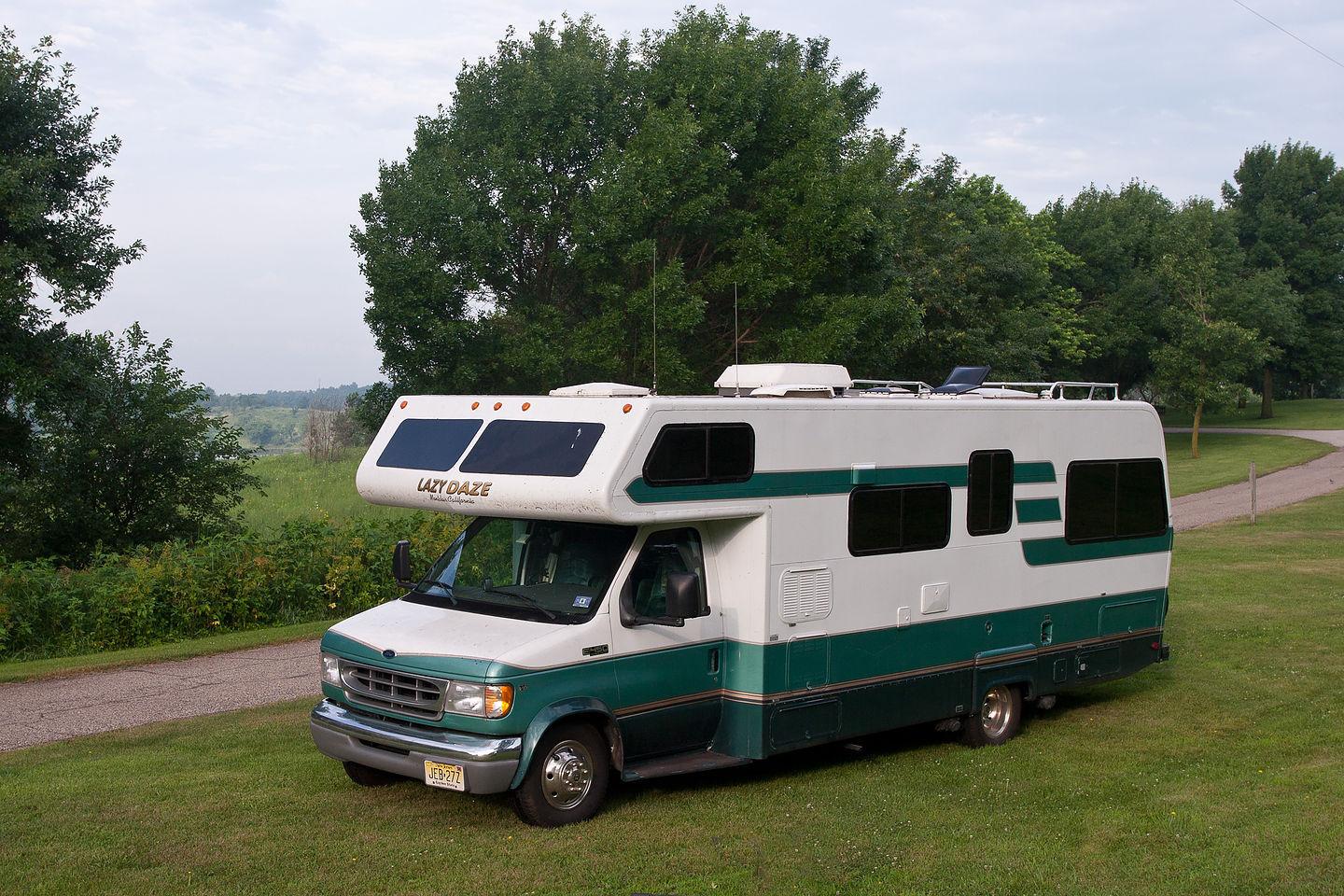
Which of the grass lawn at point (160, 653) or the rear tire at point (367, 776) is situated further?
the grass lawn at point (160, 653)

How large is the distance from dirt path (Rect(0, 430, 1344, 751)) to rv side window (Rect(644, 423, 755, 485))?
597 cm

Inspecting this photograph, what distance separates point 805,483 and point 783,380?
3.78 feet

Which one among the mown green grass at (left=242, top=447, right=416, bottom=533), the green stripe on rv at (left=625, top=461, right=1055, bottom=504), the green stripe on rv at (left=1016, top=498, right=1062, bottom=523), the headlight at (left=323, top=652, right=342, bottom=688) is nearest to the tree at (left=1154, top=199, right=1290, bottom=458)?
the mown green grass at (left=242, top=447, right=416, bottom=533)

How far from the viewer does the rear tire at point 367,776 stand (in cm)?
877

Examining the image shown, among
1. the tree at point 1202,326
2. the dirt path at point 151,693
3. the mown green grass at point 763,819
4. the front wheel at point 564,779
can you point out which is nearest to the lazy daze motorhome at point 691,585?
the front wheel at point 564,779

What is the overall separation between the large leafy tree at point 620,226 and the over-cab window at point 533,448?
19651 mm

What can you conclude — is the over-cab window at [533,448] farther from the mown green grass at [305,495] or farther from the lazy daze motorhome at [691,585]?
the mown green grass at [305,495]

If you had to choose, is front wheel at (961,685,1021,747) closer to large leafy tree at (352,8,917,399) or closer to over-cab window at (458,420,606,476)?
over-cab window at (458,420,606,476)

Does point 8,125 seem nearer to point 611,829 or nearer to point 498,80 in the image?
point 498,80

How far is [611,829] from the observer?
7805 millimetres

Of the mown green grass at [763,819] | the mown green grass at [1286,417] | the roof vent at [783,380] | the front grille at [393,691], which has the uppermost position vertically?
the mown green grass at [1286,417]

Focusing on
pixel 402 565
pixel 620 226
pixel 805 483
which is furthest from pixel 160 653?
pixel 620 226

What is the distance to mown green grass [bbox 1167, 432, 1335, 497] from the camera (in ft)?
135

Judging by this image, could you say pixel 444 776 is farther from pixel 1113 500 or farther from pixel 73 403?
pixel 73 403
